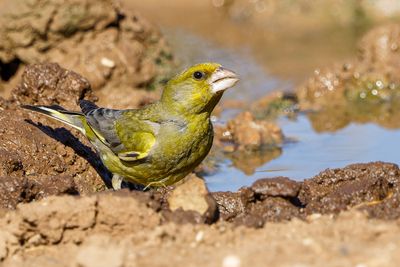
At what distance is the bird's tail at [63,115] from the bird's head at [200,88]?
938 millimetres

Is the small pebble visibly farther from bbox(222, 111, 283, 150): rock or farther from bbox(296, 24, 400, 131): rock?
bbox(296, 24, 400, 131): rock

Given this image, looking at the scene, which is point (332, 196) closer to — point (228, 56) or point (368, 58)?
point (368, 58)

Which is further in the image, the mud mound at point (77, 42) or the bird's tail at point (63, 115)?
the mud mound at point (77, 42)

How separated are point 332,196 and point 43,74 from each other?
10.4ft

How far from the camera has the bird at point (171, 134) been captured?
6.63m

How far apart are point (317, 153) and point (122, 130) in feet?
8.98

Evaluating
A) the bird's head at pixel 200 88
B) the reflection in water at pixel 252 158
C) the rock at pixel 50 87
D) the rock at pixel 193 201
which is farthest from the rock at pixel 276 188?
the reflection in water at pixel 252 158

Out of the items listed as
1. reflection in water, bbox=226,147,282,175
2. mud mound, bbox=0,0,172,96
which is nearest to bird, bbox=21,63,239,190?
reflection in water, bbox=226,147,282,175

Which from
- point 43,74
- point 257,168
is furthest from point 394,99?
point 43,74

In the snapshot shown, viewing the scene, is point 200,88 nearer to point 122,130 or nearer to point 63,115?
point 122,130

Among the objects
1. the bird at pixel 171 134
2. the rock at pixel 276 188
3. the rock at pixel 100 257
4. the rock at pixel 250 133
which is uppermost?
the rock at pixel 250 133

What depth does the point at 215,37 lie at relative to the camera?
15.4m

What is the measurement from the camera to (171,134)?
21.9 ft

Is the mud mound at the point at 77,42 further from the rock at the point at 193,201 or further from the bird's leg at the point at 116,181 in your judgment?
the rock at the point at 193,201
